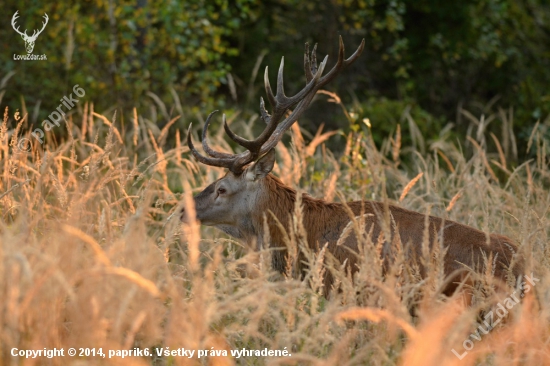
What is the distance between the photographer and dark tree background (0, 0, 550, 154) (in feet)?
32.9

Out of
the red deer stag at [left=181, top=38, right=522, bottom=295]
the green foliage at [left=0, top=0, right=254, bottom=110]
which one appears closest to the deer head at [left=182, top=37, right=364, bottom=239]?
the red deer stag at [left=181, top=38, right=522, bottom=295]

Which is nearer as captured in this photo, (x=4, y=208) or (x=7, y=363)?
(x=7, y=363)

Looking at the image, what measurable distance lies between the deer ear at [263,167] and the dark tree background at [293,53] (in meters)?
4.48

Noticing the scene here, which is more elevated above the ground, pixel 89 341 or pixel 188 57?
pixel 188 57

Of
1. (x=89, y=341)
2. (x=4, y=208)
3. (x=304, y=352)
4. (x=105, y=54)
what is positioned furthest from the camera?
(x=105, y=54)

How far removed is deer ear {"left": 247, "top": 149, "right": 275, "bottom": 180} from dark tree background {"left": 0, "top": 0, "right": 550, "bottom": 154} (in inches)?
176

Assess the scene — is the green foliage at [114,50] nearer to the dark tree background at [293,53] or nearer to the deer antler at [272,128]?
the dark tree background at [293,53]

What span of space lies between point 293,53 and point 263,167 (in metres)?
9.42

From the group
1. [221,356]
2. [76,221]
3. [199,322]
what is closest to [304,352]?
[221,356]

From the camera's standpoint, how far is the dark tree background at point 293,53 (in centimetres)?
1002

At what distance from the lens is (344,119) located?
39.8 feet

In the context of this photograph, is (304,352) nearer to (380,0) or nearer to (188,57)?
(188,57)

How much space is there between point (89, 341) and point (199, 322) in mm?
424

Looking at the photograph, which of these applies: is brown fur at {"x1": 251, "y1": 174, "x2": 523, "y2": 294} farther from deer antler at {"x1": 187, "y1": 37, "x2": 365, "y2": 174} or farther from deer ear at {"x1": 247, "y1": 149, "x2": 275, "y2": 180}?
deer antler at {"x1": 187, "y1": 37, "x2": 365, "y2": 174}
